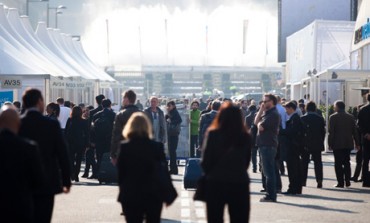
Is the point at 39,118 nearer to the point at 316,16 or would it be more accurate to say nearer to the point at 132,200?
the point at 132,200

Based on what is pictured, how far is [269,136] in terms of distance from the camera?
16.2 metres

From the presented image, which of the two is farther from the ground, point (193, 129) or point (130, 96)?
point (130, 96)

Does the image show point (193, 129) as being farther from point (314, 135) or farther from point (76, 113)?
point (314, 135)

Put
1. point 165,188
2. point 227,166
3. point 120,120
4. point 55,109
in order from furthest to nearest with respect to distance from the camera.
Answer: point 55,109, point 120,120, point 165,188, point 227,166

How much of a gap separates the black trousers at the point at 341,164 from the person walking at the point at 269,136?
3745mm

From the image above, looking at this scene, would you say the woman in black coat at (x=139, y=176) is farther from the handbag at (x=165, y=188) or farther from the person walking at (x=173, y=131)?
the person walking at (x=173, y=131)

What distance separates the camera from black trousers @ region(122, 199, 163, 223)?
948 cm

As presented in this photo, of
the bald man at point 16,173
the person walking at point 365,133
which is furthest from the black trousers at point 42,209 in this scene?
the person walking at point 365,133

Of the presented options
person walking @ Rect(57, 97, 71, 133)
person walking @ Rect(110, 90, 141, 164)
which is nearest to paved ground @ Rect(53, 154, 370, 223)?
person walking @ Rect(110, 90, 141, 164)

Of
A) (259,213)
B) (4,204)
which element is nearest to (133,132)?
(4,204)

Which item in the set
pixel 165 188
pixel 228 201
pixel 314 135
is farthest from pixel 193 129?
pixel 228 201

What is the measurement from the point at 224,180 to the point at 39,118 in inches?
72.6

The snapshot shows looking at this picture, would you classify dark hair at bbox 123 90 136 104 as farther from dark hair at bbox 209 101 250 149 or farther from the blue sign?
the blue sign

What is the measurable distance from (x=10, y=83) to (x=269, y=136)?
43.3ft
